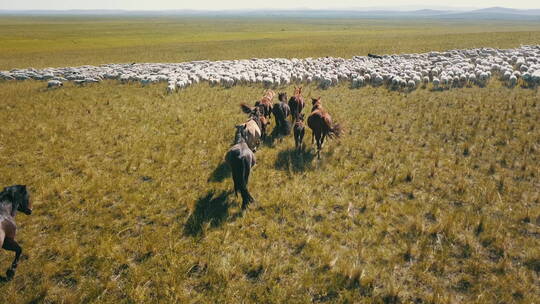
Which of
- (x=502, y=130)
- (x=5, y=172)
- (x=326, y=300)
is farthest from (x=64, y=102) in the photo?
(x=502, y=130)

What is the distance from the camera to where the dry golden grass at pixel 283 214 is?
5.82m

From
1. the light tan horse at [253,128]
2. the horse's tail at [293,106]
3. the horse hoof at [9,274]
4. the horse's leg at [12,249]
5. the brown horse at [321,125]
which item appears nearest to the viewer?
the horse's leg at [12,249]

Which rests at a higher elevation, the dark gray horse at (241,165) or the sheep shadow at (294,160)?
the dark gray horse at (241,165)

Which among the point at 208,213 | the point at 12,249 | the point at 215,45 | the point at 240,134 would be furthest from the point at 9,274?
the point at 215,45

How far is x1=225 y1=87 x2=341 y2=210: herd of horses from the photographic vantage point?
7.95 m

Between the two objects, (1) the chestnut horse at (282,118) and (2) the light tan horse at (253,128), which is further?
(1) the chestnut horse at (282,118)

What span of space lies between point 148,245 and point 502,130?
606 inches

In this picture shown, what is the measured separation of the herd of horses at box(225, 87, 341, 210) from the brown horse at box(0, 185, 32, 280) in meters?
4.55

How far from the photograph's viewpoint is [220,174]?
404 inches

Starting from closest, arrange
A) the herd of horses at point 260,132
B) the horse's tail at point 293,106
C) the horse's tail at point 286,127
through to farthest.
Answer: the herd of horses at point 260,132 → the horse's tail at point 286,127 → the horse's tail at point 293,106

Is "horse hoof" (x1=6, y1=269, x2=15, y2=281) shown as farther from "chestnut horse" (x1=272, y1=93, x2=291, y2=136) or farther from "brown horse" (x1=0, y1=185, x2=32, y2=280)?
"chestnut horse" (x1=272, y1=93, x2=291, y2=136)

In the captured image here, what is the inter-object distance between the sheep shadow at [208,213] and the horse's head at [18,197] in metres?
3.39

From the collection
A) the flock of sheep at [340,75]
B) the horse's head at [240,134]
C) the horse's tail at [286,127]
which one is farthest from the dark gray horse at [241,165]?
the flock of sheep at [340,75]

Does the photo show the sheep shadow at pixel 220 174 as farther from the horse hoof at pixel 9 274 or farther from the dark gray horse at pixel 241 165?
the horse hoof at pixel 9 274
